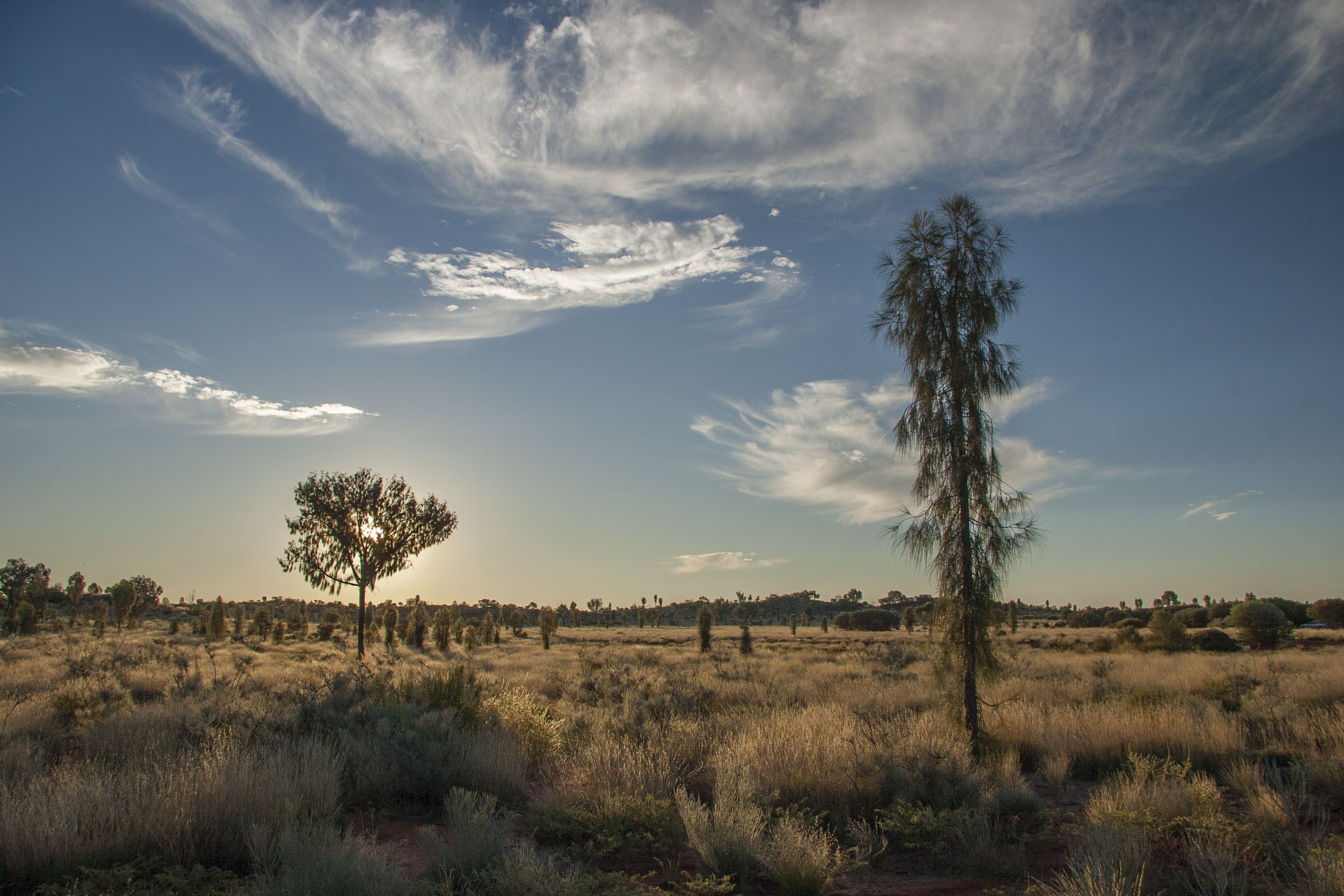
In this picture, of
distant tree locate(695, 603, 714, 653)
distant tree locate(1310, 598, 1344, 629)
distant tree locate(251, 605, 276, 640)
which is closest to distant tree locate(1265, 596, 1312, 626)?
distant tree locate(1310, 598, 1344, 629)

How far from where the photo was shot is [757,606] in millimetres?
134125

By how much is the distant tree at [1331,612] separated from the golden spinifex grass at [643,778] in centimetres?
4622

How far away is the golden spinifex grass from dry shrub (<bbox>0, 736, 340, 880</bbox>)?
2 centimetres

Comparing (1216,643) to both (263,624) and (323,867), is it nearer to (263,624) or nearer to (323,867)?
(323,867)

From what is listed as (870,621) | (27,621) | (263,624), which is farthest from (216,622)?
(870,621)

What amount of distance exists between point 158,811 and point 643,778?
4.83 meters

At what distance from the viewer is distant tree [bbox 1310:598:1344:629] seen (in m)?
49.1

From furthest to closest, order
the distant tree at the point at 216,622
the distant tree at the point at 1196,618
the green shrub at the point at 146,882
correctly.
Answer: the distant tree at the point at 1196,618, the distant tree at the point at 216,622, the green shrub at the point at 146,882

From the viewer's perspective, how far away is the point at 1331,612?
49.5 m

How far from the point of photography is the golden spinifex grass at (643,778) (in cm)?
556

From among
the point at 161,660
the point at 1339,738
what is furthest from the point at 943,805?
the point at 161,660

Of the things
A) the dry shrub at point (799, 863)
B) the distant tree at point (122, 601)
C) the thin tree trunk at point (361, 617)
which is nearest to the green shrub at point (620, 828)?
the dry shrub at point (799, 863)

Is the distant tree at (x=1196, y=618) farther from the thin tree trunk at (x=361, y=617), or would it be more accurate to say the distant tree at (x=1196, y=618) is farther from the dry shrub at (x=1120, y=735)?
the thin tree trunk at (x=361, y=617)

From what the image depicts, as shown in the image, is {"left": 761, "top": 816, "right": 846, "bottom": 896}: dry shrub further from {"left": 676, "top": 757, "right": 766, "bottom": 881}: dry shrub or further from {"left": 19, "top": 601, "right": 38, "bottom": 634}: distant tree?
{"left": 19, "top": 601, "right": 38, "bottom": 634}: distant tree
